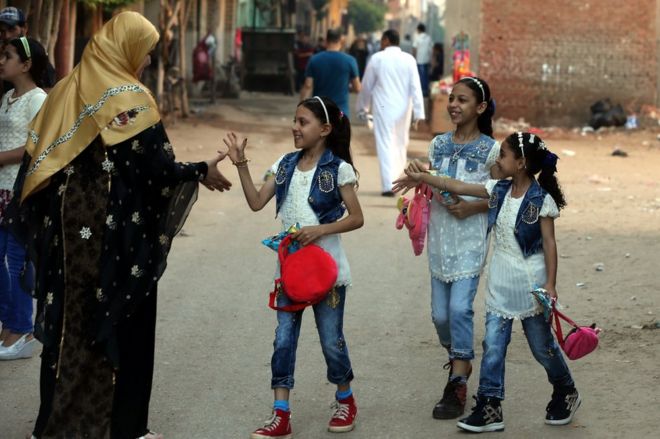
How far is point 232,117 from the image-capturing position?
87.0ft

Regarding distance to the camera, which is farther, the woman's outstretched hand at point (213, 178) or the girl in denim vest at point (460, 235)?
the girl in denim vest at point (460, 235)

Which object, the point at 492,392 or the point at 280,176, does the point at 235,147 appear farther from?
the point at 492,392

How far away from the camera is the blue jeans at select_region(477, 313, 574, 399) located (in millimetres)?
6023

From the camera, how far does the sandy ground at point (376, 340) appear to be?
630cm

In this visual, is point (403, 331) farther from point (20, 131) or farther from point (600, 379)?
point (20, 131)

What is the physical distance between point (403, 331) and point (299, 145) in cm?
252

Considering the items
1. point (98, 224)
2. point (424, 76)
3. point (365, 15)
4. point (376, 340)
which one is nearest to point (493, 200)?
point (98, 224)

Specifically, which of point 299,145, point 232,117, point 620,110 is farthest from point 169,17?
point 299,145

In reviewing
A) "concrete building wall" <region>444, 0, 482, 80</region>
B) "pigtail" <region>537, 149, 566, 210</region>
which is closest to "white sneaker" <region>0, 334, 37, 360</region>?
"pigtail" <region>537, 149, 566, 210</region>

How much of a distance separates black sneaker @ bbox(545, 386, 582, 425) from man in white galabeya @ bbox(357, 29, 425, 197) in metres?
8.35

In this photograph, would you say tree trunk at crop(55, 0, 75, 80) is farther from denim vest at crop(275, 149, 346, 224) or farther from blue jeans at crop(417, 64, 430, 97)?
blue jeans at crop(417, 64, 430, 97)

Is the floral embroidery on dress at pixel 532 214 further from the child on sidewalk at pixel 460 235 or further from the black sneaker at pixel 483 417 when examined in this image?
the black sneaker at pixel 483 417

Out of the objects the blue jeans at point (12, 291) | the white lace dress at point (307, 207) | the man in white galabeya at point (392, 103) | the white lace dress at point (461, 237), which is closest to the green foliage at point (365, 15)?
the man in white galabeya at point (392, 103)

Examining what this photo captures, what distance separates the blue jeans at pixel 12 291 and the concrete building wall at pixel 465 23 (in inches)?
735
